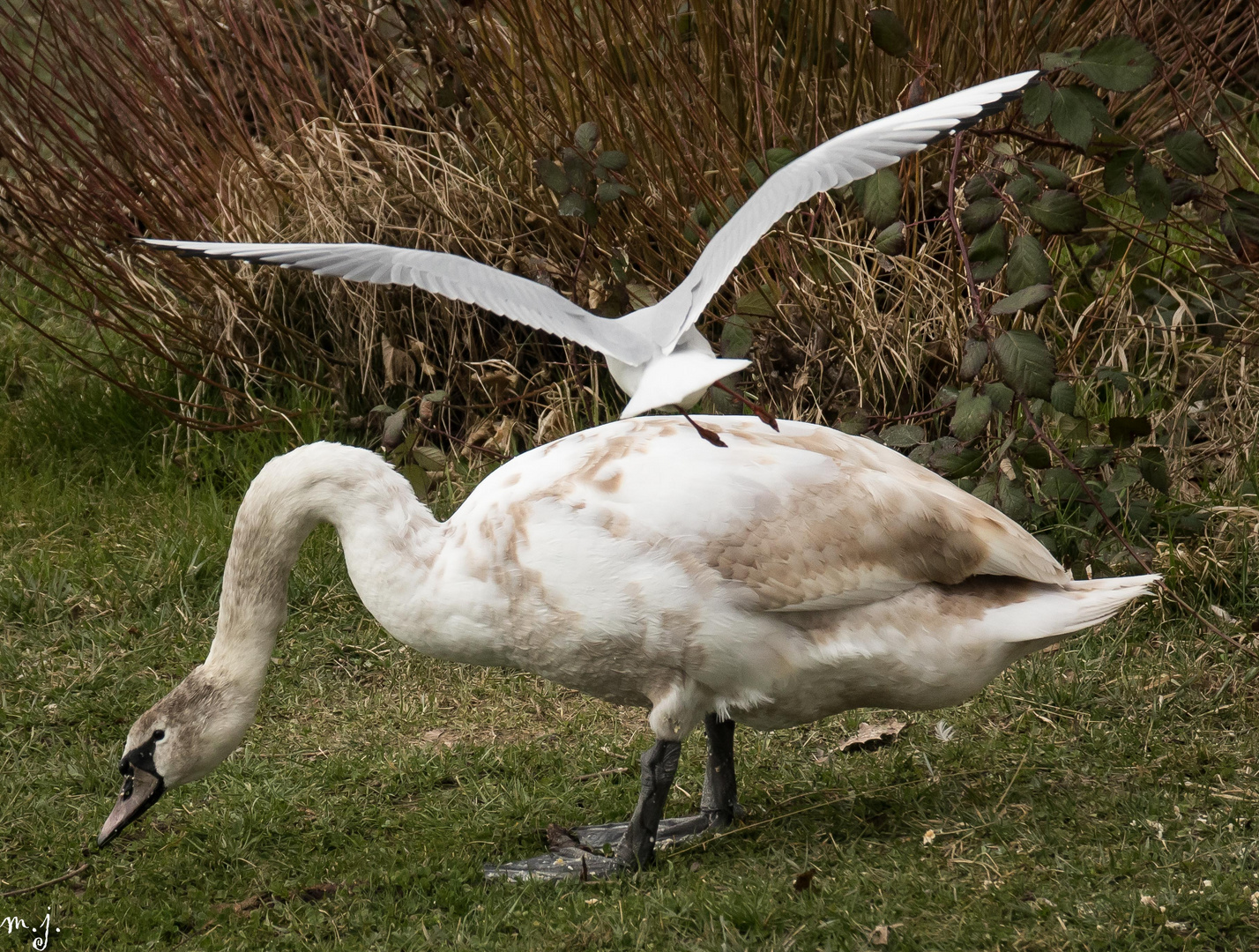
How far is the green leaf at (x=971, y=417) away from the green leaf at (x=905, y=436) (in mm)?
377

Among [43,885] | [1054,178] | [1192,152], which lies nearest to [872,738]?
[1054,178]

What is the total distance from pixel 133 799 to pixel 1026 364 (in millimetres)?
2830

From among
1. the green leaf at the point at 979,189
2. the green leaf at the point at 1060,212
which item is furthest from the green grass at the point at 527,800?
the green leaf at the point at 979,189

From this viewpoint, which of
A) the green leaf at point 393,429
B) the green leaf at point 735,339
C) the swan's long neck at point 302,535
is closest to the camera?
the swan's long neck at point 302,535

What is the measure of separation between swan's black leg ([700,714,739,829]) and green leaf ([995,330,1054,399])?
4.48 feet

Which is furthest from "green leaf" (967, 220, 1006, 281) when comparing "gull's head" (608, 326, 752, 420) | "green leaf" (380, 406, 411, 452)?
"green leaf" (380, 406, 411, 452)

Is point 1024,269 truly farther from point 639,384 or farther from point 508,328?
point 508,328

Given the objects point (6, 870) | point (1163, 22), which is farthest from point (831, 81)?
point (6, 870)

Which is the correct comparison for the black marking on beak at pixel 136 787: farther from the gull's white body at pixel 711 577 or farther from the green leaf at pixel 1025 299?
the green leaf at pixel 1025 299

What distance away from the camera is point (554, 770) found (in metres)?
4.49

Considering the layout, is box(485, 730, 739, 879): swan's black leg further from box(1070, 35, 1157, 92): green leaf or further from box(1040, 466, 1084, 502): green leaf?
box(1070, 35, 1157, 92): green leaf

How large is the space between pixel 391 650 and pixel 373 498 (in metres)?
1.82

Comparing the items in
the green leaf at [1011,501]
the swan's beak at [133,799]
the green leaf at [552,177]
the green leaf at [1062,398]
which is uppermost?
the green leaf at [552,177]

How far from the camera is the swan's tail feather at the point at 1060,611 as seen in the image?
349 cm
